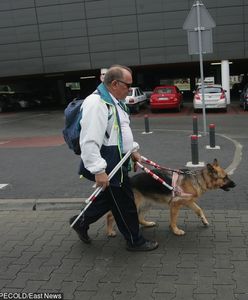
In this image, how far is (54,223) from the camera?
545 centimetres

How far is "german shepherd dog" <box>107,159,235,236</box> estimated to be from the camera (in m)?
4.71

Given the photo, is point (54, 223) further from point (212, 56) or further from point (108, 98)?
point (212, 56)

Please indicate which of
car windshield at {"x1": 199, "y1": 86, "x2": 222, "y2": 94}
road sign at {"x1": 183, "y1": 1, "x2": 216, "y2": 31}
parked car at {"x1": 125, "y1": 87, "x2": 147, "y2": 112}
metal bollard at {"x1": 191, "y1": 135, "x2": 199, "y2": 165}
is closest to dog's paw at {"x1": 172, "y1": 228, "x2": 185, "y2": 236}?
metal bollard at {"x1": 191, "y1": 135, "x2": 199, "y2": 165}

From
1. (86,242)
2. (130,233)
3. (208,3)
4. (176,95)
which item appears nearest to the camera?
(130,233)

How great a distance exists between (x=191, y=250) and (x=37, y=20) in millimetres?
27353

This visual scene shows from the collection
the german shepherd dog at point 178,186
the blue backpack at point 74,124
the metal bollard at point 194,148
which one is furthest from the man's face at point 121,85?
the metal bollard at point 194,148

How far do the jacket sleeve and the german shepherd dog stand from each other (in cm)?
103

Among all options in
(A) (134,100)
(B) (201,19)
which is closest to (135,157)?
(B) (201,19)

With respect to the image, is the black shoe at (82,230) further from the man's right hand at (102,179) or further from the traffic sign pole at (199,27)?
the traffic sign pole at (199,27)

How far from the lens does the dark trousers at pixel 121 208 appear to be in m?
4.23

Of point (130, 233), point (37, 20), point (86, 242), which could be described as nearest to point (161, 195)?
point (130, 233)

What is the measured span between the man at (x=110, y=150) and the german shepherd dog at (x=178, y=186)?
0.36m

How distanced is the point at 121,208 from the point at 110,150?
65 cm

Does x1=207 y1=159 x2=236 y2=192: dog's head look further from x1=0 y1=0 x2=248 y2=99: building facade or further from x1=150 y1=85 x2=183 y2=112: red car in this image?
x1=0 y1=0 x2=248 y2=99: building facade
